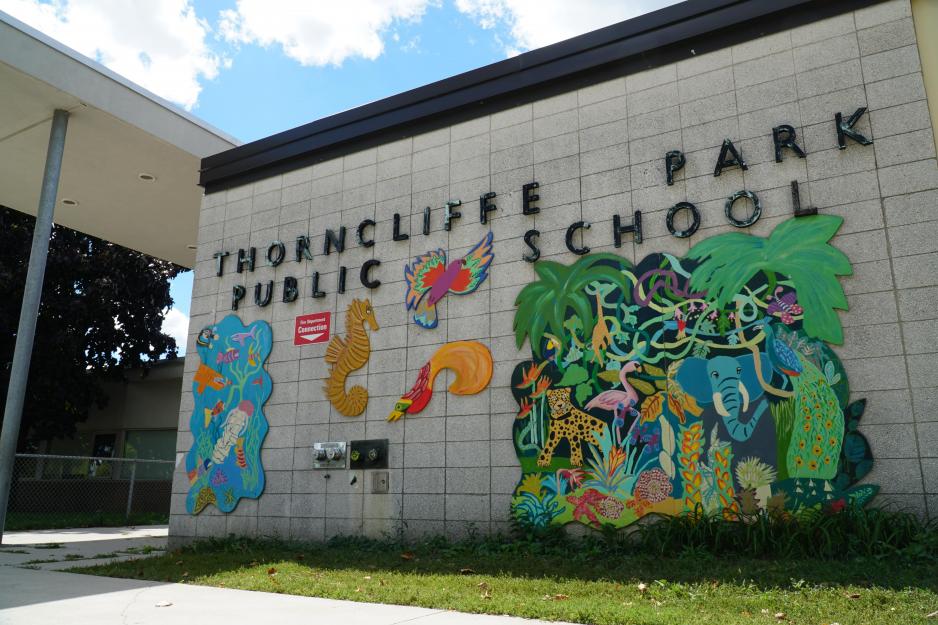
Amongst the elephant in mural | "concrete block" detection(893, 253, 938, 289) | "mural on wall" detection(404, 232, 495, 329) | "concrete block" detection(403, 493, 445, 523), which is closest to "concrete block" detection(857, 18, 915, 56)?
"concrete block" detection(893, 253, 938, 289)

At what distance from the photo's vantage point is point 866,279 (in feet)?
28.6

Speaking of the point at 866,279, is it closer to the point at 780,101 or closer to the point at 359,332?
the point at 780,101

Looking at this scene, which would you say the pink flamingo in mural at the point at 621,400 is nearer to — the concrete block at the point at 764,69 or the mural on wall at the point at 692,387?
the mural on wall at the point at 692,387

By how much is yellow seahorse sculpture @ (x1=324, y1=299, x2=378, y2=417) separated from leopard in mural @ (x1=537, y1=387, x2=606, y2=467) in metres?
3.25

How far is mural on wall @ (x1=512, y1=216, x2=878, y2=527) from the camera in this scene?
28.4 ft

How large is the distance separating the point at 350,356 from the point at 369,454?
5.48 ft

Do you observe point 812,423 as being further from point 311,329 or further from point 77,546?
point 77,546

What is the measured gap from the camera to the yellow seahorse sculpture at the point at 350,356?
11938 millimetres

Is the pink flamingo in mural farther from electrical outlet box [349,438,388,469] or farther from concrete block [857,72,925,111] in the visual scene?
concrete block [857,72,925,111]

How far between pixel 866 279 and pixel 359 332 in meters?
7.41

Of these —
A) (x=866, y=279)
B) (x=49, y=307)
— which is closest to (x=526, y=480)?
(x=866, y=279)

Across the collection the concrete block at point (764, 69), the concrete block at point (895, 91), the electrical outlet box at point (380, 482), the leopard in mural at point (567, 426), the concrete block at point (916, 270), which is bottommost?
the electrical outlet box at point (380, 482)

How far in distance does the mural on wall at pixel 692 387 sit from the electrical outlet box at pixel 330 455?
316 centimetres

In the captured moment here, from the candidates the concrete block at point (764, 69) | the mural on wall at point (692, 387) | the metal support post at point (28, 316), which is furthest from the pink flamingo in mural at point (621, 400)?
the metal support post at point (28, 316)
